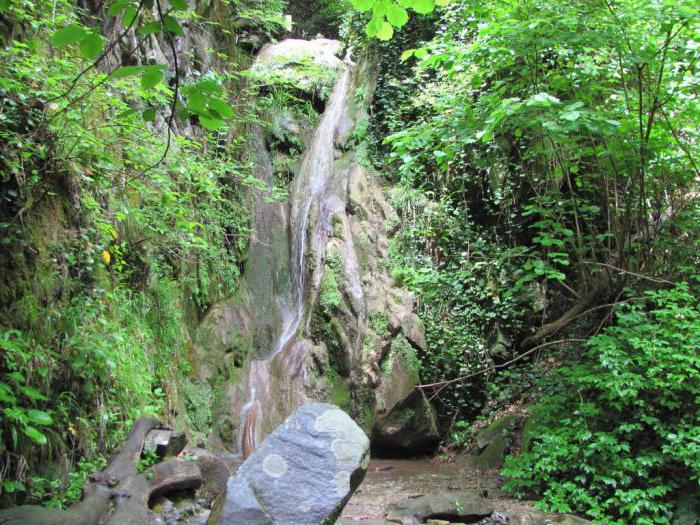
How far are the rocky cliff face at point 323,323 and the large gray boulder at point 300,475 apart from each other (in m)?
3.82

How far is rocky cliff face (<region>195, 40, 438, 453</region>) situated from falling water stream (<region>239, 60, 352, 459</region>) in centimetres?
3

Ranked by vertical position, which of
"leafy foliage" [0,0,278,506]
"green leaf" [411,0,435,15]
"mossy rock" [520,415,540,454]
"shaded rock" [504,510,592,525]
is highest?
"green leaf" [411,0,435,15]

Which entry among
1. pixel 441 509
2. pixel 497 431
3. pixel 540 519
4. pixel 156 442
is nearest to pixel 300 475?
pixel 156 442

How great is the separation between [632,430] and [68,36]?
575 centimetres

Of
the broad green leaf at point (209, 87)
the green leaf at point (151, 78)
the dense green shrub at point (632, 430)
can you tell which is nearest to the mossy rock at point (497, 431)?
the dense green shrub at point (632, 430)

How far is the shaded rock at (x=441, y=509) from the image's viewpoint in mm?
4816

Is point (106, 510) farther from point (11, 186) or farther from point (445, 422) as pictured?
point (445, 422)

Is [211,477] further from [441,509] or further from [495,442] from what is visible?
[495,442]

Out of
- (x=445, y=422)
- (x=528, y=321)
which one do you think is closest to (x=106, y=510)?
(x=445, y=422)

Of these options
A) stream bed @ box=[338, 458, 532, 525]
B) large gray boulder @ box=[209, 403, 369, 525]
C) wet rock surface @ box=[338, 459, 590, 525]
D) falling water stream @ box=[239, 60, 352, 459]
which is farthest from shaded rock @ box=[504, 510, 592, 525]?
falling water stream @ box=[239, 60, 352, 459]

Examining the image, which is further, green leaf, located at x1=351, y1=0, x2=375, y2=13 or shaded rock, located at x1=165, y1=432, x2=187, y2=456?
shaded rock, located at x1=165, y1=432, x2=187, y2=456

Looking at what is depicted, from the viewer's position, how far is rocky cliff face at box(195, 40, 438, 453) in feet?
25.1

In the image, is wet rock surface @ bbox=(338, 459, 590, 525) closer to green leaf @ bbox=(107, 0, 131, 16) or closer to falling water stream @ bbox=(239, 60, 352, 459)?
falling water stream @ bbox=(239, 60, 352, 459)

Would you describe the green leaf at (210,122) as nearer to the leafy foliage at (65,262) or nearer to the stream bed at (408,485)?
the leafy foliage at (65,262)
